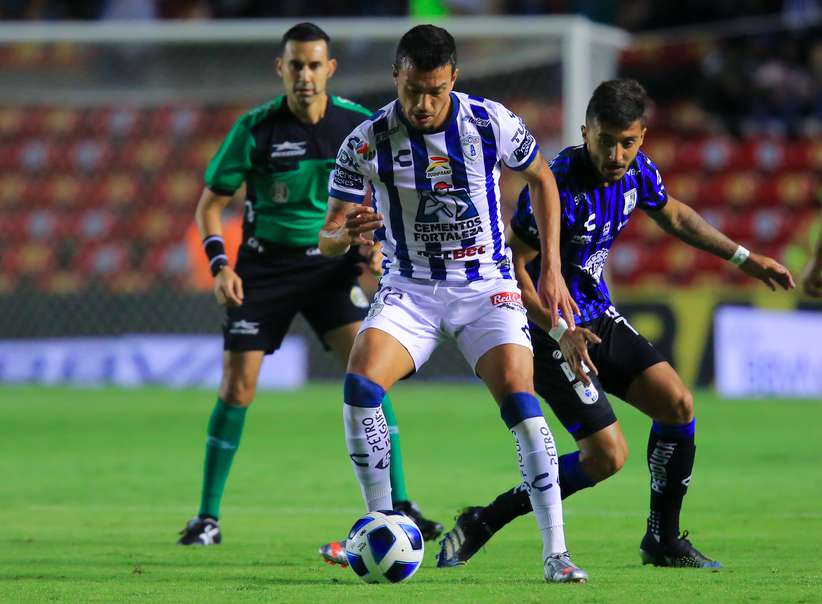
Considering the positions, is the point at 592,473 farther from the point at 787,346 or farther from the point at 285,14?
the point at 285,14

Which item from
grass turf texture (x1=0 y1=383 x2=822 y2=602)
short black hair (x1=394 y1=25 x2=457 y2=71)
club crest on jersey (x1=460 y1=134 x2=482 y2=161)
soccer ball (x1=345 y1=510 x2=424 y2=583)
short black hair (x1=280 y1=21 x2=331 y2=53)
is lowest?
grass turf texture (x1=0 y1=383 x2=822 y2=602)

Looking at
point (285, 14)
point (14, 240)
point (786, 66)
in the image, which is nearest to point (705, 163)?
point (786, 66)

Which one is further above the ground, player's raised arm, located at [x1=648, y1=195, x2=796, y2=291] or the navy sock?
player's raised arm, located at [x1=648, y1=195, x2=796, y2=291]

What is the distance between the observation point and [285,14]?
19969 mm

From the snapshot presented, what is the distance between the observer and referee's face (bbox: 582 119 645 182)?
559 centimetres

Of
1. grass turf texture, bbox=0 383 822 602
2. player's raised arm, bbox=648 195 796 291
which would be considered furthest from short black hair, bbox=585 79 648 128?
grass turf texture, bbox=0 383 822 602

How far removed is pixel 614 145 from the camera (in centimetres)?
562

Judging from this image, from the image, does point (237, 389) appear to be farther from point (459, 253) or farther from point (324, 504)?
point (459, 253)

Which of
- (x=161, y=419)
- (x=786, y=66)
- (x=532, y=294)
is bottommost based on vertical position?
(x=161, y=419)

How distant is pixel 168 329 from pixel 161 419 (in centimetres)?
300

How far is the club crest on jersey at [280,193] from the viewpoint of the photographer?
7195 millimetres

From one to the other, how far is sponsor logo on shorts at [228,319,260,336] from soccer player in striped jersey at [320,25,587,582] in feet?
5.00

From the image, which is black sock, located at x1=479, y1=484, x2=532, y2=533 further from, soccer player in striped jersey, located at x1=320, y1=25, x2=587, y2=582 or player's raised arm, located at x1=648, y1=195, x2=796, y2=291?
player's raised arm, located at x1=648, y1=195, x2=796, y2=291

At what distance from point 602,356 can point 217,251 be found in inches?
85.3
